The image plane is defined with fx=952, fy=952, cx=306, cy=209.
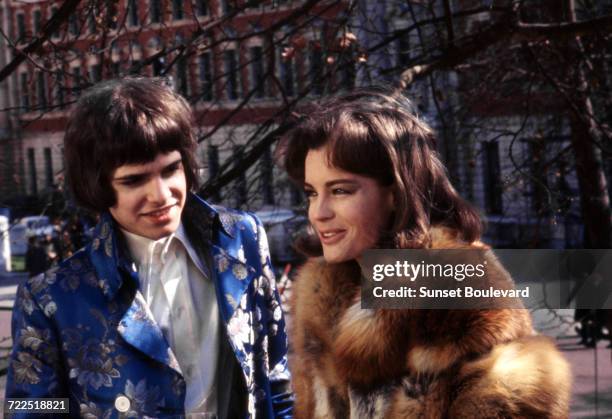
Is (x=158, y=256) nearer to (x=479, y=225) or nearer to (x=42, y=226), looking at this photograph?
(x=479, y=225)

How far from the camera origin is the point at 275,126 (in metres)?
2.22

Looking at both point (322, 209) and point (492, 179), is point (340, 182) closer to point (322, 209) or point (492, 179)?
point (322, 209)

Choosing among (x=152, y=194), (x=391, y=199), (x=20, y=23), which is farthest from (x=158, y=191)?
(x=20, y=23)

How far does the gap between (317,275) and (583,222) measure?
145 cm

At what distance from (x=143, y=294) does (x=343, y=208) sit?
26 centimetres

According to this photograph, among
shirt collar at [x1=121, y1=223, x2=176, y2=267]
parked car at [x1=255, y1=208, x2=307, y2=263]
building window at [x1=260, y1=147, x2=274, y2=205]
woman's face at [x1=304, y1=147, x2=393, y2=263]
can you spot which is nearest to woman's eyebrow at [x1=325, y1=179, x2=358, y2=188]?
woman's face at [x1=304, y1=147, x2=393, y2=263]

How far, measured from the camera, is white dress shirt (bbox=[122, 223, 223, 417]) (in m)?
1.10

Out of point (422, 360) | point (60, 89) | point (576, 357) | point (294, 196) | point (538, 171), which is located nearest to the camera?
point (422, 360)

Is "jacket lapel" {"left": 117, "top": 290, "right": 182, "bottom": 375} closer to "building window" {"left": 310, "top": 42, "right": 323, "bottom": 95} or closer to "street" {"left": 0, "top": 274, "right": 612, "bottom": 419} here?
"street" {"left": 0, "top": 274, "right": 612, "bottom": 419}

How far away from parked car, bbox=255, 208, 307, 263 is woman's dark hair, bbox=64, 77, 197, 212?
923mm

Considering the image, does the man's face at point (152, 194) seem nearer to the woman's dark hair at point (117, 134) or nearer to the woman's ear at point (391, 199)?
the woman's dark hair at point (117, 134)

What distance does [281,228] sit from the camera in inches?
88.2

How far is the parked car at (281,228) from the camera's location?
6.88 feet

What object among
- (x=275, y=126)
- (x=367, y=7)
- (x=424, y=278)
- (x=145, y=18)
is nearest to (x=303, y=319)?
(x=424, y=278)
